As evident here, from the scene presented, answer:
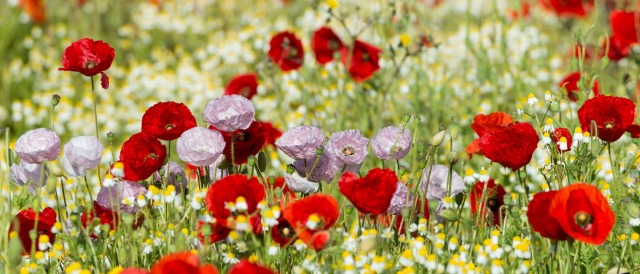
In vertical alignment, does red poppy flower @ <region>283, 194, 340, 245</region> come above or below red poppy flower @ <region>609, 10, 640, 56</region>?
below

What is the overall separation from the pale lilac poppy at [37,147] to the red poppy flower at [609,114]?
1286 mm

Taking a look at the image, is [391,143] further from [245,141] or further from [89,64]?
[89,64]

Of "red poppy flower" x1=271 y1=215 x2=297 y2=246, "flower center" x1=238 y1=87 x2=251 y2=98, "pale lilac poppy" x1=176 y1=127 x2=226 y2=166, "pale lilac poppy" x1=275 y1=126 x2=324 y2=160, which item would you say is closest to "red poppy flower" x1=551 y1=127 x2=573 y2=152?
"pale lilac poppy" x1=275 y1=126 x2=324 y2=160

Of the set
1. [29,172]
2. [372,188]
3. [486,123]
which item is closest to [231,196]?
[372,188]

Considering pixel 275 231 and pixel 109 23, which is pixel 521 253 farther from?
pixel 109 23

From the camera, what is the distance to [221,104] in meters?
2.03

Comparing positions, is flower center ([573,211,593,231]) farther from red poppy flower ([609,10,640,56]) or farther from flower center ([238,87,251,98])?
red poppy flower ([609,10,640,56])

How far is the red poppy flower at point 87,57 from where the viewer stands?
7.13 ft

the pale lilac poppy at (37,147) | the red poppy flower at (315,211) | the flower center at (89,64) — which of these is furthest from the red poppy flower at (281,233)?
the flower center at (89,64)

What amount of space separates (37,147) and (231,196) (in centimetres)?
53

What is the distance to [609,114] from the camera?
2037mm

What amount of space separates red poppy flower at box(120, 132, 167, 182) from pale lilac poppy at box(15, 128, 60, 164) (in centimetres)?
17

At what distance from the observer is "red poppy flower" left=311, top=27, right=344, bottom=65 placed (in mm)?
3277

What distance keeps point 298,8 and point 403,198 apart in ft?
15.0
